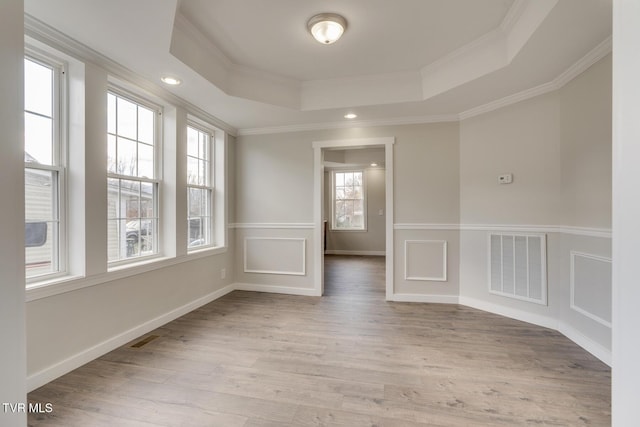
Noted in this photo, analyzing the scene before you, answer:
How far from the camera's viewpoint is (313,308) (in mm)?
3457

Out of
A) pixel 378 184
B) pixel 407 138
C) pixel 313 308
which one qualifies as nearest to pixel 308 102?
pixel 407 138

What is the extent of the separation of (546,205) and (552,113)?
0.91 m

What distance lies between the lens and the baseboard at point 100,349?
73.6 inches

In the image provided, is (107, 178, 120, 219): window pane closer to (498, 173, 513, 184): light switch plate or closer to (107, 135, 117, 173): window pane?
(107, 135, 117, 173): window pane

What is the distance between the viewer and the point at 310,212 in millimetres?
4008

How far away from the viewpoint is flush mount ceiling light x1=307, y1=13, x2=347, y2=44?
2.16 meters

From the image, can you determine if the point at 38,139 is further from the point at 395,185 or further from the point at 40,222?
the point at 395,185

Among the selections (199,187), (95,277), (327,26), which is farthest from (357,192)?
(95,277)

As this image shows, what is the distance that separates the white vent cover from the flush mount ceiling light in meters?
2.70

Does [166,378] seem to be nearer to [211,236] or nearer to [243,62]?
[211,236]

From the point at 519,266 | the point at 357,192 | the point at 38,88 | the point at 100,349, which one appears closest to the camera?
the point at 38,88

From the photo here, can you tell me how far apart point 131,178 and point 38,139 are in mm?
727

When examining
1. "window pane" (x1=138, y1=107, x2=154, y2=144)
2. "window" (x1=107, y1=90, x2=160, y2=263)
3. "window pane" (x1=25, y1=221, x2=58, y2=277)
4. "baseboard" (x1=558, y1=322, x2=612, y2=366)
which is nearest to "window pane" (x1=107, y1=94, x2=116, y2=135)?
"window" (x1=107, y1=90, x2=160, y2=263)

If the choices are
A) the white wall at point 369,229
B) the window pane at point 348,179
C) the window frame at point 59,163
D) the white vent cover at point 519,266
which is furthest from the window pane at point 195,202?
the window pane at point 348,179
